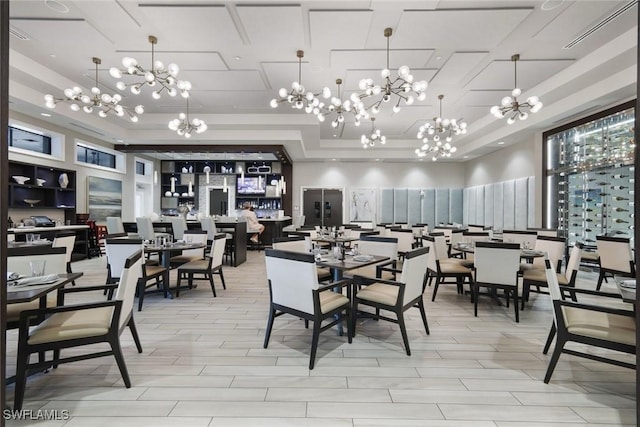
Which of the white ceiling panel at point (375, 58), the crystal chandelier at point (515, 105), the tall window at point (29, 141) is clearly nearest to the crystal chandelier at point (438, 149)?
the crystal chandelier at point (515, 105)

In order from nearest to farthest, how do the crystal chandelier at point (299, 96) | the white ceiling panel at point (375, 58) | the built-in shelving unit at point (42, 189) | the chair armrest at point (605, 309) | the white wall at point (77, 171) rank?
the chair armrest at point (605, 309)
the crystal chandelier at point (299, 96)
the white ceiling panel at point (375, 58)
the built-in shelving unit at point (42, 189)
the white wall at point (77, 171)

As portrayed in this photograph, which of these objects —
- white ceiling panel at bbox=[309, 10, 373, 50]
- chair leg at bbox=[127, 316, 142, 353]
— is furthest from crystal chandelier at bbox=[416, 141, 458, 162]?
chair leg at bbox=[127, 316, 142, 353]

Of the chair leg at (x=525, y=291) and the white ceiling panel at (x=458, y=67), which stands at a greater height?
the white ceiling panel at (x=458, y=67)

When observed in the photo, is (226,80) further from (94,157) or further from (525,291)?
(525,291)

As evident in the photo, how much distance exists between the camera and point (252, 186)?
38.8 ft

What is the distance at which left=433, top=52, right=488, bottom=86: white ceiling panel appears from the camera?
504 centimetres

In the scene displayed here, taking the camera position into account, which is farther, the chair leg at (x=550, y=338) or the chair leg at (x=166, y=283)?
the chair leg at (x=166, y=283)

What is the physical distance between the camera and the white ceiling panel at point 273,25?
392 centimetres

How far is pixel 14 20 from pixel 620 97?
32.0 ft

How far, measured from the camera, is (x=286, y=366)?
2.69m

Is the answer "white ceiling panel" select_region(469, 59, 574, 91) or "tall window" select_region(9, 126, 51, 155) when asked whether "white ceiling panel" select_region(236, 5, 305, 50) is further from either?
"tall window" select_region(9, 126, 51, 155)

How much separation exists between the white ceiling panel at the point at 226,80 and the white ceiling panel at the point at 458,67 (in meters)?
3.48

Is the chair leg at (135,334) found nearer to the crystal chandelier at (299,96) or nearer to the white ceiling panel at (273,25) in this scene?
the crystal chandelier at (299,96)

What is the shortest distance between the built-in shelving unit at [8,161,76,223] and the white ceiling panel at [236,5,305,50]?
6.31 metres
